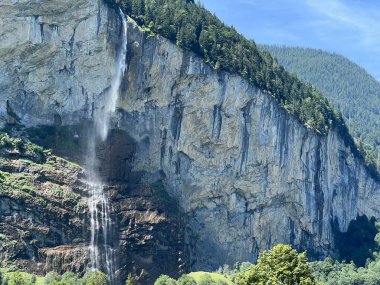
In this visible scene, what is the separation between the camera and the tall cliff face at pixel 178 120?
83.3 metres

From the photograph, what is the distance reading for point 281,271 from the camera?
38031 millimetres

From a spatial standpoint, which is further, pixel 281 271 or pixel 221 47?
pixel 221 47

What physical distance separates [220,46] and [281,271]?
58.8 m

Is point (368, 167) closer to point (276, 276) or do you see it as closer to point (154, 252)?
point (154, 252)

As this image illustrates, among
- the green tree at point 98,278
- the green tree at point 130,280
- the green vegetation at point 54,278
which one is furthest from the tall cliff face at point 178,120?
the green vegetation at point 54,278

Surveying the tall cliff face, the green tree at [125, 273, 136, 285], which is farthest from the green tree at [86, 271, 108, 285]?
the tall cliff face

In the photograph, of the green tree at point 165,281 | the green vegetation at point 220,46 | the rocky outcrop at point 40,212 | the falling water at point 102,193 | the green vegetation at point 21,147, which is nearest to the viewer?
the rocky outcrop at point 40,212

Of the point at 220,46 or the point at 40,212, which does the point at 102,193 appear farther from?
the point at 220,46

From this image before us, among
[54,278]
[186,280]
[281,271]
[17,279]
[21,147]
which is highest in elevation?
[21,147]

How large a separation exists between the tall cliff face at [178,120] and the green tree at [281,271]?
40893 mm

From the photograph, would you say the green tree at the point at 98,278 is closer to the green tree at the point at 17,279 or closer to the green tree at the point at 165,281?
the green tree at the point at 165,281

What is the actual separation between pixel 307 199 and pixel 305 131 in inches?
393

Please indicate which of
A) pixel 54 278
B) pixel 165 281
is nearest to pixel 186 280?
pixel 165 281

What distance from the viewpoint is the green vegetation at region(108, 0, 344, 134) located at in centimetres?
9012
